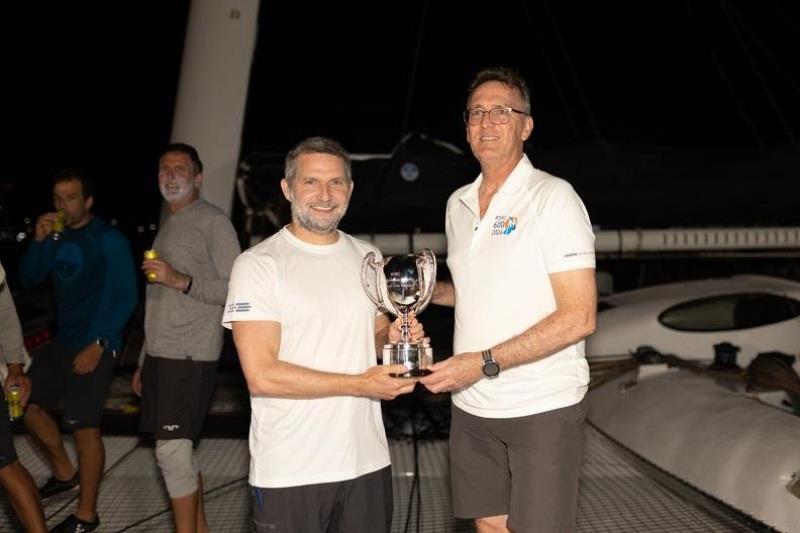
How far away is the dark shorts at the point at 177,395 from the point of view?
3105mm

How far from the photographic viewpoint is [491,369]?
2158 millimetres

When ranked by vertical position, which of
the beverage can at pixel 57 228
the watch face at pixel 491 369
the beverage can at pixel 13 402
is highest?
the beverage can at pixel 57 228

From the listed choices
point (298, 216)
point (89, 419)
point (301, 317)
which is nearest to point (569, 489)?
point (301, 317)

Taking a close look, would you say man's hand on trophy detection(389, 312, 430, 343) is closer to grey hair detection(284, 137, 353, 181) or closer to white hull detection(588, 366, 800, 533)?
grey hair detection(284, 137, 353, 181)

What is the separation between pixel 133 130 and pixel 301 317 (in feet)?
168

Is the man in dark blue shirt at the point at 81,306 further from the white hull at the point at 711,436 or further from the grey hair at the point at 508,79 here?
the white hull at the point at 711,436

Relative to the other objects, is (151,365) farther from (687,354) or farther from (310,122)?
(310,122)

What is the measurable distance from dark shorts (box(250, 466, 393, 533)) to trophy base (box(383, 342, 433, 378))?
37 centimetres

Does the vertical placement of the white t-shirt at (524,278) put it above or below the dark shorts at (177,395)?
above

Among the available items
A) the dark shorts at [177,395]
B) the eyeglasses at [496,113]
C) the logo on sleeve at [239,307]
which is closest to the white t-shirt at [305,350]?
the logo on sleeve at [239,307]

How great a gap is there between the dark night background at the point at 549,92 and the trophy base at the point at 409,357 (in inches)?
103

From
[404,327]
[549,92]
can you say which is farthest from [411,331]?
[549,92]

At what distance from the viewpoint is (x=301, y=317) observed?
2074 millimetres

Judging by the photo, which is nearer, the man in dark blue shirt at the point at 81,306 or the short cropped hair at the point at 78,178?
the man in dark blue shirt at the point at 81,306
